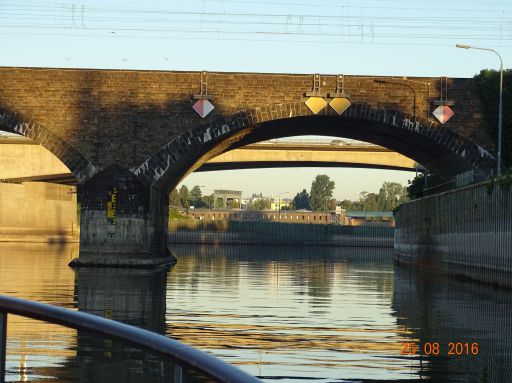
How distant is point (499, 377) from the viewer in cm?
1381

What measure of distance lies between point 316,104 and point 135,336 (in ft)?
158

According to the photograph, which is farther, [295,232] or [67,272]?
[295,232]

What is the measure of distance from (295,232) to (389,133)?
7440 cm

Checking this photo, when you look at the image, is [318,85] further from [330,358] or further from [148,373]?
[148,373]

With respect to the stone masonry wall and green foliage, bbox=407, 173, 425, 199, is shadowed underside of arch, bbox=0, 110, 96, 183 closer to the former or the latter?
the stone masonry wall

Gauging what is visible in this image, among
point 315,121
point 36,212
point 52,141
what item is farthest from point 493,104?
point 36,212

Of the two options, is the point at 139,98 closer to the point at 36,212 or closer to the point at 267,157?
the point at 267,157

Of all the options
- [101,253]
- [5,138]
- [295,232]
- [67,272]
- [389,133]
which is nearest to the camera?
[67,272]

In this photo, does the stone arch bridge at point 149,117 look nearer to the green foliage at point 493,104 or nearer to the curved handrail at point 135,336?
the green foliage at point 493,104

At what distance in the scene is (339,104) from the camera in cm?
5156

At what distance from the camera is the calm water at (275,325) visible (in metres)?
9.06

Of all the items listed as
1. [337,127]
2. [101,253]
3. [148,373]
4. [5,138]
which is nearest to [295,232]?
[5,138]

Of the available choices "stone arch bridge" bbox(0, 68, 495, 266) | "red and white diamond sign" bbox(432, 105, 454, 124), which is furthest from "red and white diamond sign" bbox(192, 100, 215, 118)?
"red and white diamond sign" bbox(432, 105, 454, 124)

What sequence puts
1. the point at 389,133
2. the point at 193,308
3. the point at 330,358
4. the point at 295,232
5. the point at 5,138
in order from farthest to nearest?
the point at 295,232 → the point at 5,138 → the point at 389,133 → the point at 193,308 → the point at 330,358
